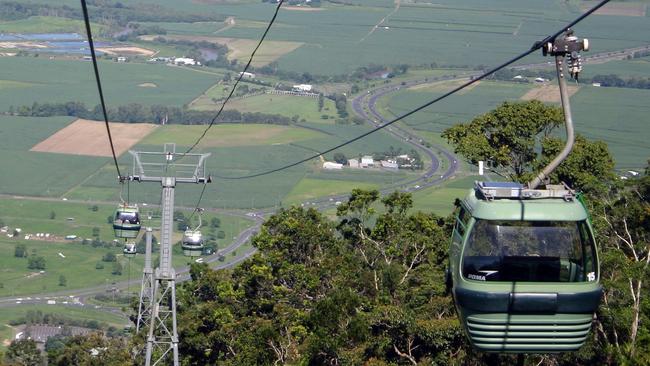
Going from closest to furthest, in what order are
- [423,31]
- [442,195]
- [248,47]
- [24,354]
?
[24,354], [442,195], [248,47], [423,31]

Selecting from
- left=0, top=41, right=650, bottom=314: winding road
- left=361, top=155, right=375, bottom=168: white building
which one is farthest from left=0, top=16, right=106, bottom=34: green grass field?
left=361, top=155, right=375, bottom=168: white building

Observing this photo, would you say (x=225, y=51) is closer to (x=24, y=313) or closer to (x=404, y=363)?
(x=24, y=313)

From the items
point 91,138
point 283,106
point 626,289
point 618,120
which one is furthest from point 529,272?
point 283,106

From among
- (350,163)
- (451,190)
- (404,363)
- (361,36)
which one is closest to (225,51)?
(361,36)

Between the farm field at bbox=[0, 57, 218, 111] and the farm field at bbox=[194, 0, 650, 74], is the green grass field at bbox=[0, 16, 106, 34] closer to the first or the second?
the farm field at bbox=[194, 0, 650, 74]

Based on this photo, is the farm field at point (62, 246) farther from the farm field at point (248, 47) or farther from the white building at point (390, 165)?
the farm field at point (248, 47)

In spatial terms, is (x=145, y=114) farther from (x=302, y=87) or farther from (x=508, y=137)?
(x=508, y=137)
